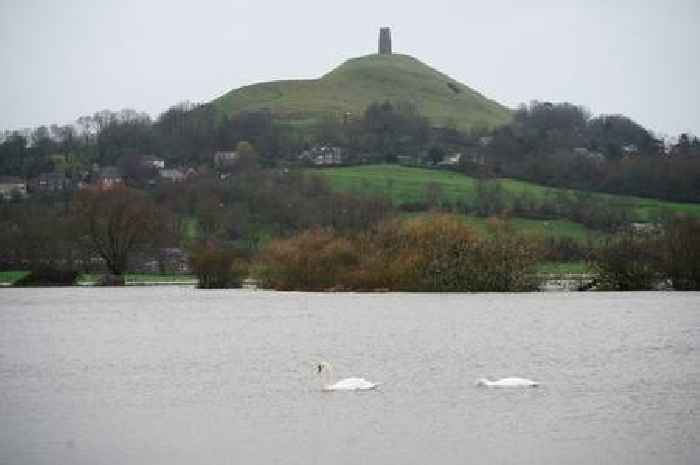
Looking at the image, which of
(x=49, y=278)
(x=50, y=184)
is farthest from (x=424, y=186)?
(x=50, y=184)

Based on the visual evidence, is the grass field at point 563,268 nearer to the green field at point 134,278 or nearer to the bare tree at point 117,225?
the green field at point 134,278

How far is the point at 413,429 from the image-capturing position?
2686 cm

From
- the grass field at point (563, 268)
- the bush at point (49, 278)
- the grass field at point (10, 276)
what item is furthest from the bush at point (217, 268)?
the grass field at point (563, 268)

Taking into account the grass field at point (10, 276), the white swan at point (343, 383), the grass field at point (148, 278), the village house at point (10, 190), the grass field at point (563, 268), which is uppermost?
the village house at point (10, 190)

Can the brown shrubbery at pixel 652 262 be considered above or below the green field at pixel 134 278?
above

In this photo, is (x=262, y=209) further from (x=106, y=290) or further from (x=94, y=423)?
(x=94, y=423)

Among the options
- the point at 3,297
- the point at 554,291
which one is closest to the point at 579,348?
the point at 554,291

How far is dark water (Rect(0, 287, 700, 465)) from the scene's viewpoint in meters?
24.8

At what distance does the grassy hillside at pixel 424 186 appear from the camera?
→ 14677 cm

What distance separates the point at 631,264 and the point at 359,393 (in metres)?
51.3

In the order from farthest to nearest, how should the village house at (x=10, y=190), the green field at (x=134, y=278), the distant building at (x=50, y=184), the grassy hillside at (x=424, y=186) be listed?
1. the distant building at (x=50, y=184)
2. the village house at (x=10, y=190)
3. the grassy hillside at (x=424, y=186)
4. the green field at (x=134, y=278)

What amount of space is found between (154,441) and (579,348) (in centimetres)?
2258

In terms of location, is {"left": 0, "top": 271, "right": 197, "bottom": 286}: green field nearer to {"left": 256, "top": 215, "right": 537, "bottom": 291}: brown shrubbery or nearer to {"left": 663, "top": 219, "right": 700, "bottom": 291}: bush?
{"left": 256, "top": 215, "right": 537, "bottom": 291}: brown shrubbery

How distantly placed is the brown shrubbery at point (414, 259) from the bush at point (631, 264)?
17.8 ft
